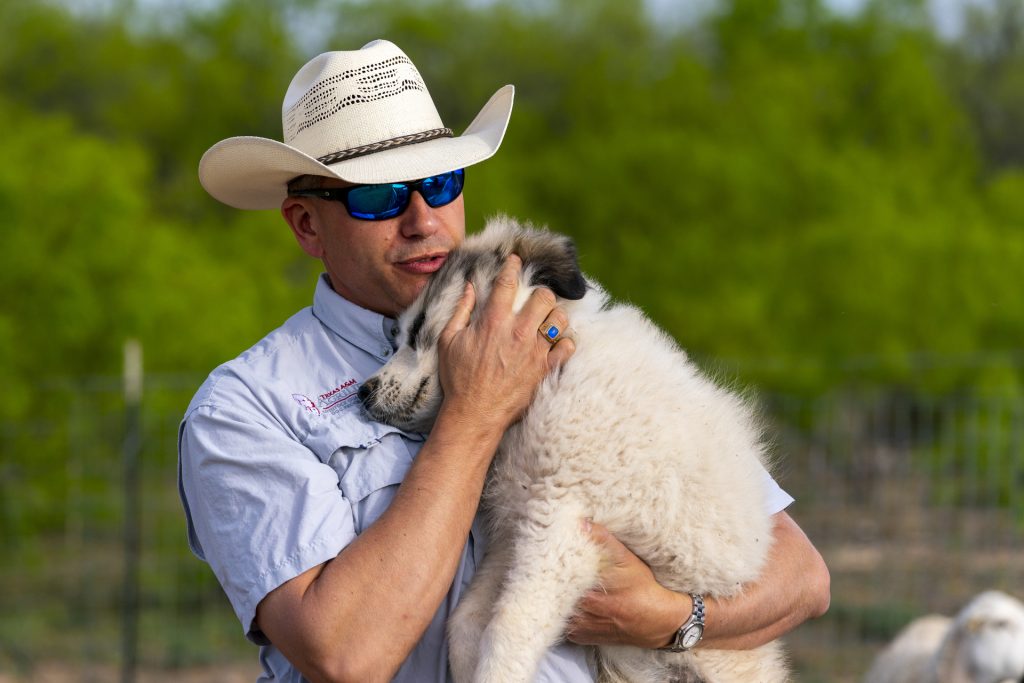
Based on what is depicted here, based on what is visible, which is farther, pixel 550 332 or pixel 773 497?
pixel 773 497

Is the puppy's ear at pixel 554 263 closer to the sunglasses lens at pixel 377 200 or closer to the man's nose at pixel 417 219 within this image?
the man's nose at pixel 417 219

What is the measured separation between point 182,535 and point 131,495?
4.10 ft

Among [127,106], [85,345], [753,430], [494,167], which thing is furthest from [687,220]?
[753,430]

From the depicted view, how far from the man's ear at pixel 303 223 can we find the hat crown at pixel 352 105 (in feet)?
0.49

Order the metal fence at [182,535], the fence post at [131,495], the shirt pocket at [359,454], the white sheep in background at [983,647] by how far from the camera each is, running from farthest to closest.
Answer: the metal fence at [182,535] → the fence post at [131,495] → the white sheep in background at [983,647] → the shirt pocket at [359,454]

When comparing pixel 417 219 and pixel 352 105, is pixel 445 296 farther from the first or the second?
pixel 352 105

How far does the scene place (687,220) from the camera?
725 inches

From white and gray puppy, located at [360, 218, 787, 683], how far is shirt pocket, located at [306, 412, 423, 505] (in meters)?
0.05

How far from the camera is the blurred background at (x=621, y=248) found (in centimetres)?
906

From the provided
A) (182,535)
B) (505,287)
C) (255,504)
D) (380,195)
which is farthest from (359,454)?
(182,535)

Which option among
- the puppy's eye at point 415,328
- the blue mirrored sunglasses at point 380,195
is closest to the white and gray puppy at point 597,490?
the puppy's eye at point 415,328

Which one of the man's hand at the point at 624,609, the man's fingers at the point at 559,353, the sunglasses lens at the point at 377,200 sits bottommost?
the man's hand at the point at 624,609

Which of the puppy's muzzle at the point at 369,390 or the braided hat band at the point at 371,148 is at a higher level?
the braided hat band at the point at 371,148

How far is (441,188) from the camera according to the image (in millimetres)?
2807
